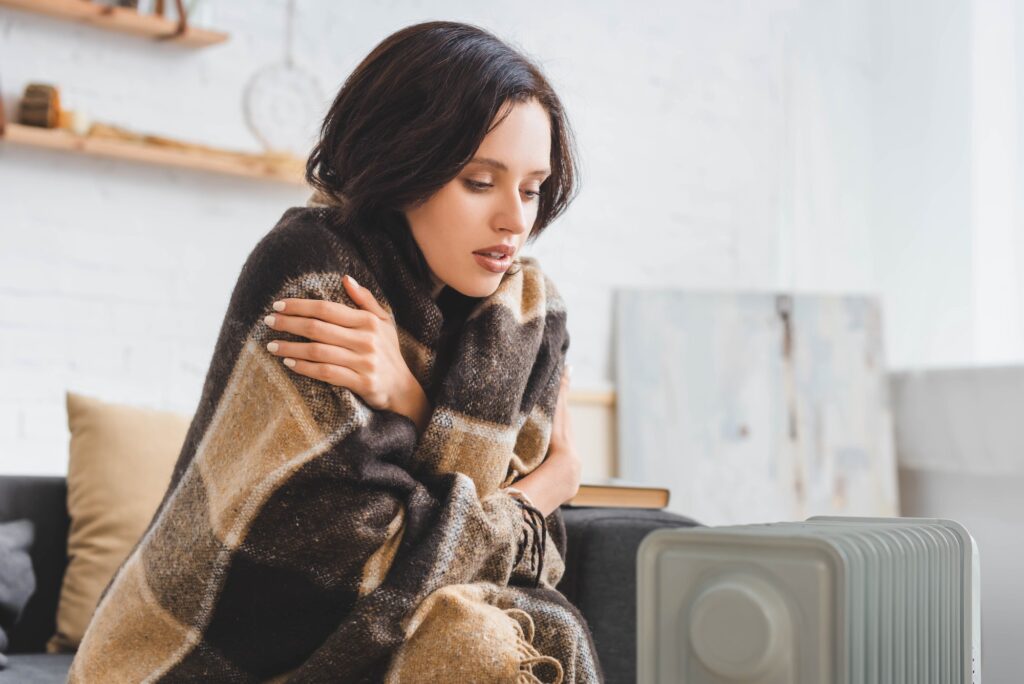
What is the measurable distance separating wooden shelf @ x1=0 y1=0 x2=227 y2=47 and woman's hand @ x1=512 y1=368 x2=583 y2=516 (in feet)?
5.15

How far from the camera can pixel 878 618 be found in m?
0.92

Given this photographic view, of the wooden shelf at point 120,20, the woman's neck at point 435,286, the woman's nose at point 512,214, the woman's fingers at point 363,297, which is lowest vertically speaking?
the woman's fingers at point 363,297

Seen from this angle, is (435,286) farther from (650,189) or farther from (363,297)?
(650,189)

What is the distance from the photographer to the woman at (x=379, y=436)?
1.23m

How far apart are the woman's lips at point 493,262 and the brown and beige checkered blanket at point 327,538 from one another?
95 mm

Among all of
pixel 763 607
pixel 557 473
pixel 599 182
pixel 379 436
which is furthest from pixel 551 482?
pixel 599 182

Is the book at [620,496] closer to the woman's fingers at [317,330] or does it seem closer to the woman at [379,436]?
the woman at [379,436]

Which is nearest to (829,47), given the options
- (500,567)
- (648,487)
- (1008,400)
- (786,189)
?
(786,189)

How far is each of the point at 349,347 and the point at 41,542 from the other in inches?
40.8

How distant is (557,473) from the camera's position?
1612mm

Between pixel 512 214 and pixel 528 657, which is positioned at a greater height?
pixel 512 214

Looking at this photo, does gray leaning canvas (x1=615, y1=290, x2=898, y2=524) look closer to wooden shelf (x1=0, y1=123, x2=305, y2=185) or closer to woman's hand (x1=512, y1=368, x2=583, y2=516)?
wooden shelf (x1=0, y1=123, x2=305, y2=185)

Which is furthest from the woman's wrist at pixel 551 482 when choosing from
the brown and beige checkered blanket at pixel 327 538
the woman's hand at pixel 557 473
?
the brown and beige checkered blanket at pixel 327 538

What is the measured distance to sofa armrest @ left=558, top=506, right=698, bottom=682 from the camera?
1793mm
